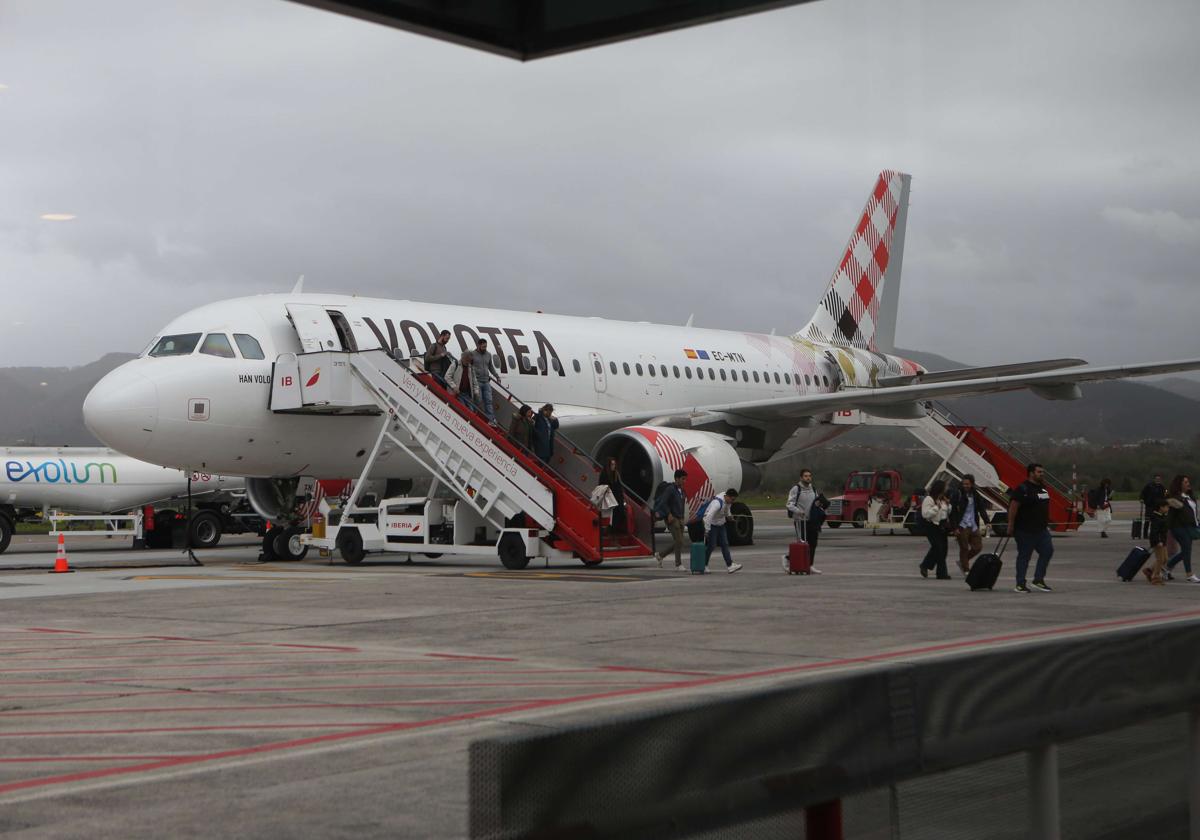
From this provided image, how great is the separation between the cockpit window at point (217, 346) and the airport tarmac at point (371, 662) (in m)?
3.00

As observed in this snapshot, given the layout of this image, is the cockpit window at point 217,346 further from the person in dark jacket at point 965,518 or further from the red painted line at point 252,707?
the red painted line at point 252,707

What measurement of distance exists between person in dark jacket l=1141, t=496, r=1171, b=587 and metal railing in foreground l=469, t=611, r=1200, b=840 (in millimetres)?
11935

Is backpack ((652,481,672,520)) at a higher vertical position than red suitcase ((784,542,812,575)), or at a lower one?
higher

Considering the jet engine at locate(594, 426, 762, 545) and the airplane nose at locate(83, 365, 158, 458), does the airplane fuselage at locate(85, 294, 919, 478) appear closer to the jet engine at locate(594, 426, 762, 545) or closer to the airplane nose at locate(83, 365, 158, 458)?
the airplane nose at locate(83, 365, 158, 458)

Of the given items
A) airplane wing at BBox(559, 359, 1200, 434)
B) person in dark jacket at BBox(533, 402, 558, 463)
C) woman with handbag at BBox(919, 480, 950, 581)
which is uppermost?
airplane wing at BBox(559, 359, 1200, 434)

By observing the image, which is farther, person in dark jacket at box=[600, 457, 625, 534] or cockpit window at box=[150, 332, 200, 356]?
cockpit window at box=[150, 332, 200, 356]

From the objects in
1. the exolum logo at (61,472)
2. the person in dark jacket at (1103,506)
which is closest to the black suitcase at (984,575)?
the person in dark jacket at (1103,506)

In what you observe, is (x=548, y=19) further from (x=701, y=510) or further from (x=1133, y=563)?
(x=701, y=510)

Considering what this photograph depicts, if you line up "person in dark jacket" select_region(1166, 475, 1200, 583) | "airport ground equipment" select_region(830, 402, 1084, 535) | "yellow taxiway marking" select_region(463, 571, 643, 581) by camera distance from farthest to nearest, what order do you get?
"airport ground equipment" select_region(830, 402, 1084, 535)
"yellow taxiway marking" select_region(463, 571, 643, 581)
"person in dark jacket" select_region(1166, 475, 1200, 583)

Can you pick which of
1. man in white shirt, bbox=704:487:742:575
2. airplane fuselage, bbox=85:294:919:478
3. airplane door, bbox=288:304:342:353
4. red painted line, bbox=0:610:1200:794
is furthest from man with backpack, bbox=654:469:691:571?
red painted line, bbox=0:610:1200:794

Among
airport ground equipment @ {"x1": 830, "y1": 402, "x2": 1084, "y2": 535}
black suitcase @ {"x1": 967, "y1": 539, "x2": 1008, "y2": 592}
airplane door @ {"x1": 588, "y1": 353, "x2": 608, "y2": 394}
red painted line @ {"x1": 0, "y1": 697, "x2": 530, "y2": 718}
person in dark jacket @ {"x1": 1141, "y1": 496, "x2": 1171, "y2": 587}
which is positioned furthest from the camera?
airport ground equipment @ {"x1": 830, "y1": 402, "x2": 1084, "y2": 535}

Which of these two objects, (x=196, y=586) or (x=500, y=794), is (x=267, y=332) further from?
(x=500, y=794)

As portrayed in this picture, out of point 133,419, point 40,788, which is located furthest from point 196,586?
point 40,788

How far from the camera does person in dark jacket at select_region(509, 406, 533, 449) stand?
18188mm
